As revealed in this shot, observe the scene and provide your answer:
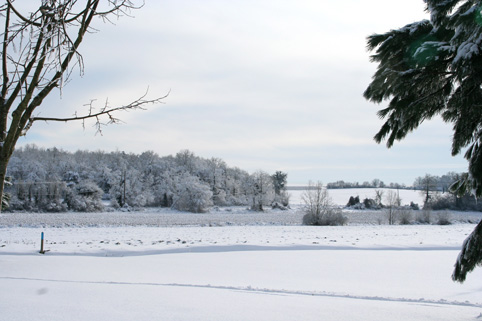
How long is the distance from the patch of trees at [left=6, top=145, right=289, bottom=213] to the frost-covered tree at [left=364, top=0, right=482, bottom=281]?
54854 millimetres

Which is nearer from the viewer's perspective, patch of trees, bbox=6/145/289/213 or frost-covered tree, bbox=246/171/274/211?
patch of trees, bbox=6/145/289/213

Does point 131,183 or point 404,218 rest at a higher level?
point 131,183

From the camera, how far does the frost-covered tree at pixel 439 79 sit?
144 inches

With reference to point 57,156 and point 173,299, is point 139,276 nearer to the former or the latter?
point 173,299

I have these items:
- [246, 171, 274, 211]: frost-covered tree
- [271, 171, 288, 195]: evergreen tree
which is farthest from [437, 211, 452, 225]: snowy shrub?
[271, 171, 288, 195]: evergreen tree

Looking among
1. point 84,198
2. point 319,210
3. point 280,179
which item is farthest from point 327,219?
point 280,179

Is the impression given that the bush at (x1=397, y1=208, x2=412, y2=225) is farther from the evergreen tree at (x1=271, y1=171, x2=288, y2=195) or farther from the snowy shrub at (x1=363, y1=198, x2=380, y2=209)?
the evergreen tree at (x1=271, y1=171, x2=288, y2=195)

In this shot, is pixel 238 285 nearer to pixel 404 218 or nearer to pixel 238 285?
pixel 238 285

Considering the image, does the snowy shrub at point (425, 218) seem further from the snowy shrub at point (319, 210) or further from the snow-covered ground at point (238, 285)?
the snow-covered ground at point (238, 285)

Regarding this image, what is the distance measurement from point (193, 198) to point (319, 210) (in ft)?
89.4

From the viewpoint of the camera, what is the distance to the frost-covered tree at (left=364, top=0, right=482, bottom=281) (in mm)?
3662

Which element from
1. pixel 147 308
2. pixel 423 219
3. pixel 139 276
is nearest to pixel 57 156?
pixel 423 219

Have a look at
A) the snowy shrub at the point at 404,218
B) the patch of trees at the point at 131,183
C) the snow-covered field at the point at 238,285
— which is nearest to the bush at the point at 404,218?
the snowy shrub at the point at 404,218

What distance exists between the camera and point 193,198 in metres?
64.3
